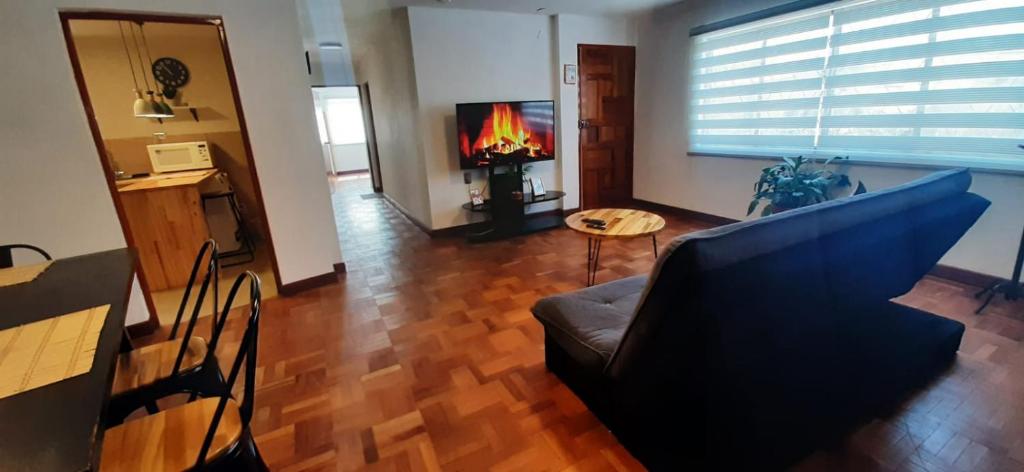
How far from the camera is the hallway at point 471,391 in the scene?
1.53 meters

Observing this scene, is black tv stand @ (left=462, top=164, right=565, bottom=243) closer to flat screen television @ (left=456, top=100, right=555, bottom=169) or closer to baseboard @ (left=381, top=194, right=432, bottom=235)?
flat screen television @ (left=456, top=100, right=555, bottom=169)

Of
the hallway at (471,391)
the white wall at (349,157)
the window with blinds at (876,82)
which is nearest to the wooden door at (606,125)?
the window with blinds at (876,82)

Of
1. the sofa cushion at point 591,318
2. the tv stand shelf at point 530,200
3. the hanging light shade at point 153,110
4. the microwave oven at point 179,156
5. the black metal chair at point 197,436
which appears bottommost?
the sofa cushion at point 591,318

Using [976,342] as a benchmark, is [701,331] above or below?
above

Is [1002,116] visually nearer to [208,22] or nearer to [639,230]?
[639,230]

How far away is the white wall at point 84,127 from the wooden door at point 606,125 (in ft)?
10.0

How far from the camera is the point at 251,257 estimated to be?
4.03 meters

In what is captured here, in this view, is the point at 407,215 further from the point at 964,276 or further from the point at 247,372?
the point at 964,276

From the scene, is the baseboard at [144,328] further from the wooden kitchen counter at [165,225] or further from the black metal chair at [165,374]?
the black metal chair at [165,374]

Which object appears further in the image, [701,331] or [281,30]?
[281,30]

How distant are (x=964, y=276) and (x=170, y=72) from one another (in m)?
6.81

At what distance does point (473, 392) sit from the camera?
75.2 inches

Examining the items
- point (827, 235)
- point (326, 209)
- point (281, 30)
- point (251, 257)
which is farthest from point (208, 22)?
point (827, 235)

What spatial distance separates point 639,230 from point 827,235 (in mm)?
1364
